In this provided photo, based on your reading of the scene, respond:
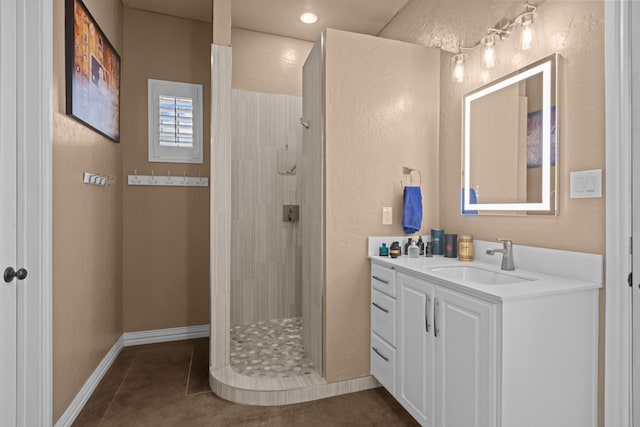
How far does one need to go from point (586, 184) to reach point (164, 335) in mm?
3277

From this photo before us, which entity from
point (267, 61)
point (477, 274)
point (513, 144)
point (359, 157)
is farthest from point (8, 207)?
point (267, 61)

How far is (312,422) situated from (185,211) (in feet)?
6.86

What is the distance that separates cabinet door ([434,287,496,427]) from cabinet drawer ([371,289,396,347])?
40 centimetres

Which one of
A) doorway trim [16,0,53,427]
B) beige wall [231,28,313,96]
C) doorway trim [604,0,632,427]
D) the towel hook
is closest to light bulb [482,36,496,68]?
doorway trim [604,0,632,427]

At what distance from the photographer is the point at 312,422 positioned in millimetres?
1940

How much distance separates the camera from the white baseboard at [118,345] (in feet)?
6.39

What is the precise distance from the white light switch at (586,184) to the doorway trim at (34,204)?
242 cm

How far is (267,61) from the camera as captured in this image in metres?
3.37

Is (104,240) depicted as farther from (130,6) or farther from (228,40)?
(130,6)

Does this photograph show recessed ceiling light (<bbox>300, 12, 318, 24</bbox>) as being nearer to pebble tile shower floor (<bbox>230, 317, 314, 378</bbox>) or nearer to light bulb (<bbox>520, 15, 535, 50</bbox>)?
light bulb (<bbox>520, 15, 535, 50</bbox>)

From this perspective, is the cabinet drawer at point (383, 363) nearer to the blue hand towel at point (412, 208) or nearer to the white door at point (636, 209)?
the blue hand towel at point (412, 208)

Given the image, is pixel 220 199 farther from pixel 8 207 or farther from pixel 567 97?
pixel 567 97

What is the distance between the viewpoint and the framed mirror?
1681 mm

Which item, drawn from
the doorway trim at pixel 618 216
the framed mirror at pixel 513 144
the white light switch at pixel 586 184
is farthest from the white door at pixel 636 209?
the framed mirror at pixel 513 144
